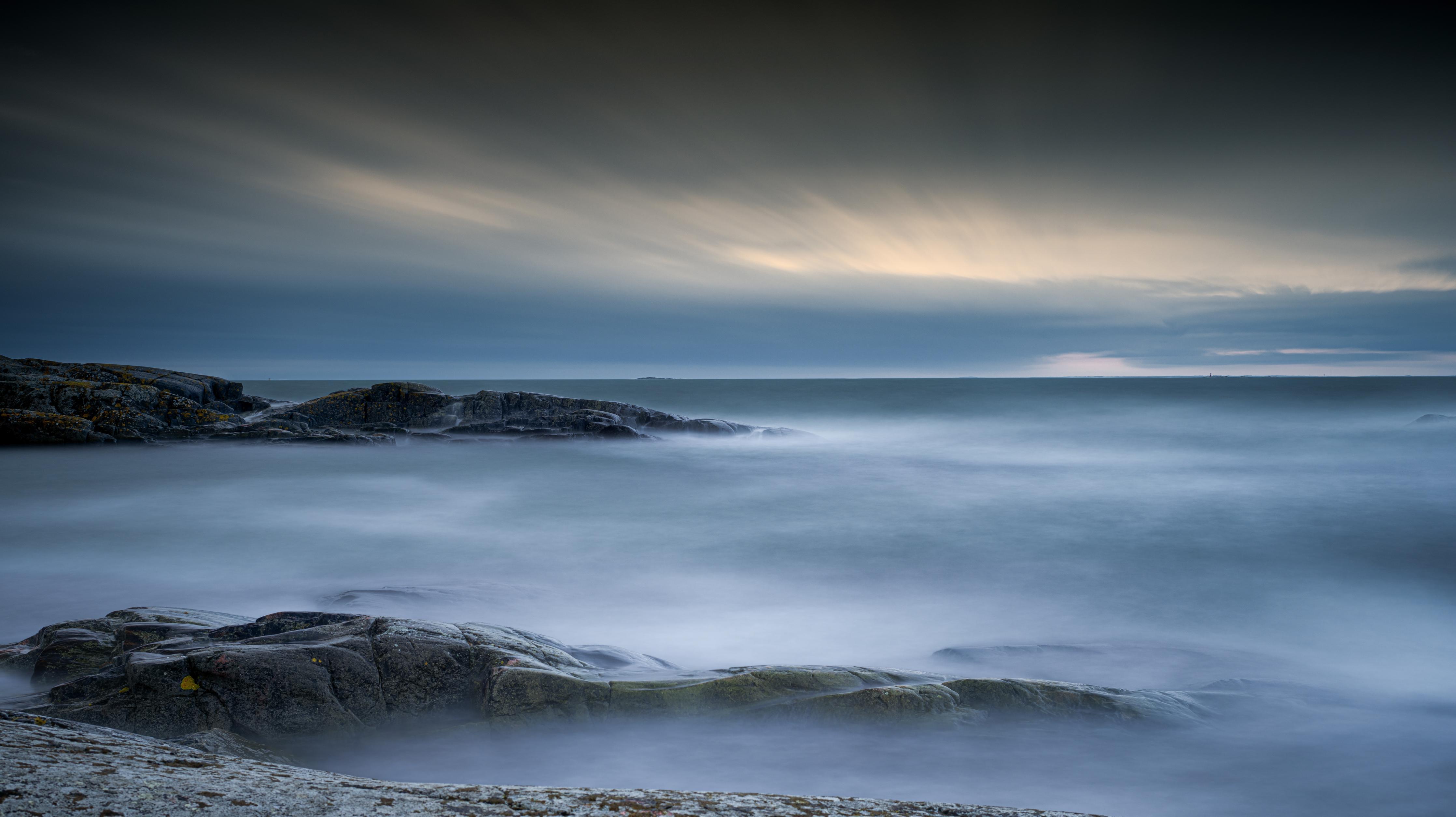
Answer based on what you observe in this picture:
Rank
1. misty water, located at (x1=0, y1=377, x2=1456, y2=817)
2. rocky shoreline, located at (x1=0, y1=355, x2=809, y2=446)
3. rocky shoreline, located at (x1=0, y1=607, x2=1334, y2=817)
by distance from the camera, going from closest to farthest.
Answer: rocky shoreline, located at (x1=0, y1=607, x2=1334, y2=817) → misty water, located at (x1=0, y1=377, x2=1456, y2=817) → rocky shoreline, located at (x1=0, y1=355, x2=809, y2=446)

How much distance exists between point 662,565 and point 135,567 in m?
7.09

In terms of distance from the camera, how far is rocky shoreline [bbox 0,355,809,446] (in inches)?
808

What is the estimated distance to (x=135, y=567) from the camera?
9531 millimetres

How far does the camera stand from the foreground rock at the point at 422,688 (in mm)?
3613

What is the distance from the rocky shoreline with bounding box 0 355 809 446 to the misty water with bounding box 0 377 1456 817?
1306 mm

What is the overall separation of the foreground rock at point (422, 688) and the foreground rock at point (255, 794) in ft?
4.78

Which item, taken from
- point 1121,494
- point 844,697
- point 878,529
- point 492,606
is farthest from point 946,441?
point 844,697

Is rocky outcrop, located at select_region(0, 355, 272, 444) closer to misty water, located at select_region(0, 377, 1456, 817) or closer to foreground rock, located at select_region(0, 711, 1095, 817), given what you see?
misty water, located at select_region(0, 377, 1456, 817)

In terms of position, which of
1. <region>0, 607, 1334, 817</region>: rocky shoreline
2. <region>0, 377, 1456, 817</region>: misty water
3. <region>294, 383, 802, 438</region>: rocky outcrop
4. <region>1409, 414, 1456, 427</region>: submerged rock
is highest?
<region>1409, 414, 1456, 427</region>: submerged rock

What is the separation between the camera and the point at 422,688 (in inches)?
161

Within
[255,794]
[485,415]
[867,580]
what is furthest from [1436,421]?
[255,794]

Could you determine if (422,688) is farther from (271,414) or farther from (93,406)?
(271,414)

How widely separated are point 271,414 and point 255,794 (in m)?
29.3

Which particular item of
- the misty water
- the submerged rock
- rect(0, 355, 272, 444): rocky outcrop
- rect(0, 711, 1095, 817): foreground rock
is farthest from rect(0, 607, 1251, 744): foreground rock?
the submerged rock
